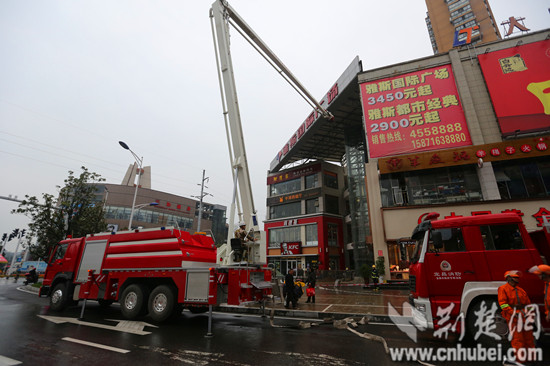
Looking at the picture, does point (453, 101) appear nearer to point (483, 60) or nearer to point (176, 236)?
point (483, 60)

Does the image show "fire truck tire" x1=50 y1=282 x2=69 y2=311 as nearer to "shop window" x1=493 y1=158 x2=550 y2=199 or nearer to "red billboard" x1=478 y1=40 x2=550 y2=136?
"shop window" x1=493 y1=158 x2=550 y2=199

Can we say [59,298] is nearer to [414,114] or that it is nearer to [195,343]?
[195,343]

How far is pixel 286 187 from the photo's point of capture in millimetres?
42344

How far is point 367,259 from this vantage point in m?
29.6

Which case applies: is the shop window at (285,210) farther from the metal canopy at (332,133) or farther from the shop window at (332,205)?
the metal canopy at (332,133)

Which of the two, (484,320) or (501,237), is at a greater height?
(501,237)

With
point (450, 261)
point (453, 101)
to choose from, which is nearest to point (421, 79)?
point (453, 101)

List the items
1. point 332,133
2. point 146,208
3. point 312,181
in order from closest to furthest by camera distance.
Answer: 1. point 332,133
2. point 312,181
3. point 146,208

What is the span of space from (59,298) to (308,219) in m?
29.8

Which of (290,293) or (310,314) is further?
(290,293)

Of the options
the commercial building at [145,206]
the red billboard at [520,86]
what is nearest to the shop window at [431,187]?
the red billboard at [520,86]

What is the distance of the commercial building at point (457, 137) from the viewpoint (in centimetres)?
1875

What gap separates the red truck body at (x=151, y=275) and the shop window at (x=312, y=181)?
29558 mm

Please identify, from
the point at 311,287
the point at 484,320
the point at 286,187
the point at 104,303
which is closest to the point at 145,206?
the point at 286,187
